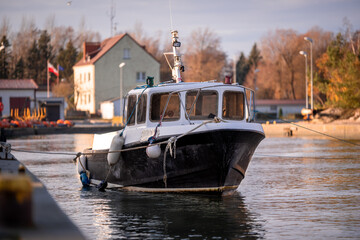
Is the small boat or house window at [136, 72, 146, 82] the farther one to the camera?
house window at [136, 72, 146, 82]

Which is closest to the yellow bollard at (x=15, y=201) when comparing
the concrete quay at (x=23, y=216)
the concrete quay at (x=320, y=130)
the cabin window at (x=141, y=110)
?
the concrete quay at (x=23, y=216)

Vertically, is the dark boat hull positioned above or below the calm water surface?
above

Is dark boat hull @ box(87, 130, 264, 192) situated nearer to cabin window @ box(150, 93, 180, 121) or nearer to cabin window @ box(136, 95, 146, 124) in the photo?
cabin window @ box(136, 95, 146, 124)

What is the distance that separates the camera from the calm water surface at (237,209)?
511 inches

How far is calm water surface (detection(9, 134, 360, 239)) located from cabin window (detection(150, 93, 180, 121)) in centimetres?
202

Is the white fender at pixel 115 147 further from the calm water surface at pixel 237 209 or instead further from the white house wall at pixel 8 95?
the white house wall at pixel 8 95

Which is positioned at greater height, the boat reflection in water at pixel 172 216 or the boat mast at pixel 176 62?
the boat mast at pixel 176 62

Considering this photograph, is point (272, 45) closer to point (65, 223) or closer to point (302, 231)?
point (302, 231)

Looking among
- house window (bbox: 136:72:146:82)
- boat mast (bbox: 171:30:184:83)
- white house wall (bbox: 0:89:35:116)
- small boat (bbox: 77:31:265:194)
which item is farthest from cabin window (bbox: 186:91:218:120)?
house window (bbox: 136:72:146:82)

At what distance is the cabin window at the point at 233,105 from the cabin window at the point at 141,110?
2.12 metres

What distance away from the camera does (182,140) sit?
1656cm

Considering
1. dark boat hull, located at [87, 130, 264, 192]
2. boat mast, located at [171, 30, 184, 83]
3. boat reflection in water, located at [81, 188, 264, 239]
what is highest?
boat mast, located at [171, 30, 184, 83]

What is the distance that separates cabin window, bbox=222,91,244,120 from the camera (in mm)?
17953

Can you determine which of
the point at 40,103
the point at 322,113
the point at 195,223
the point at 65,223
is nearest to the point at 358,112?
the point at 322,113
